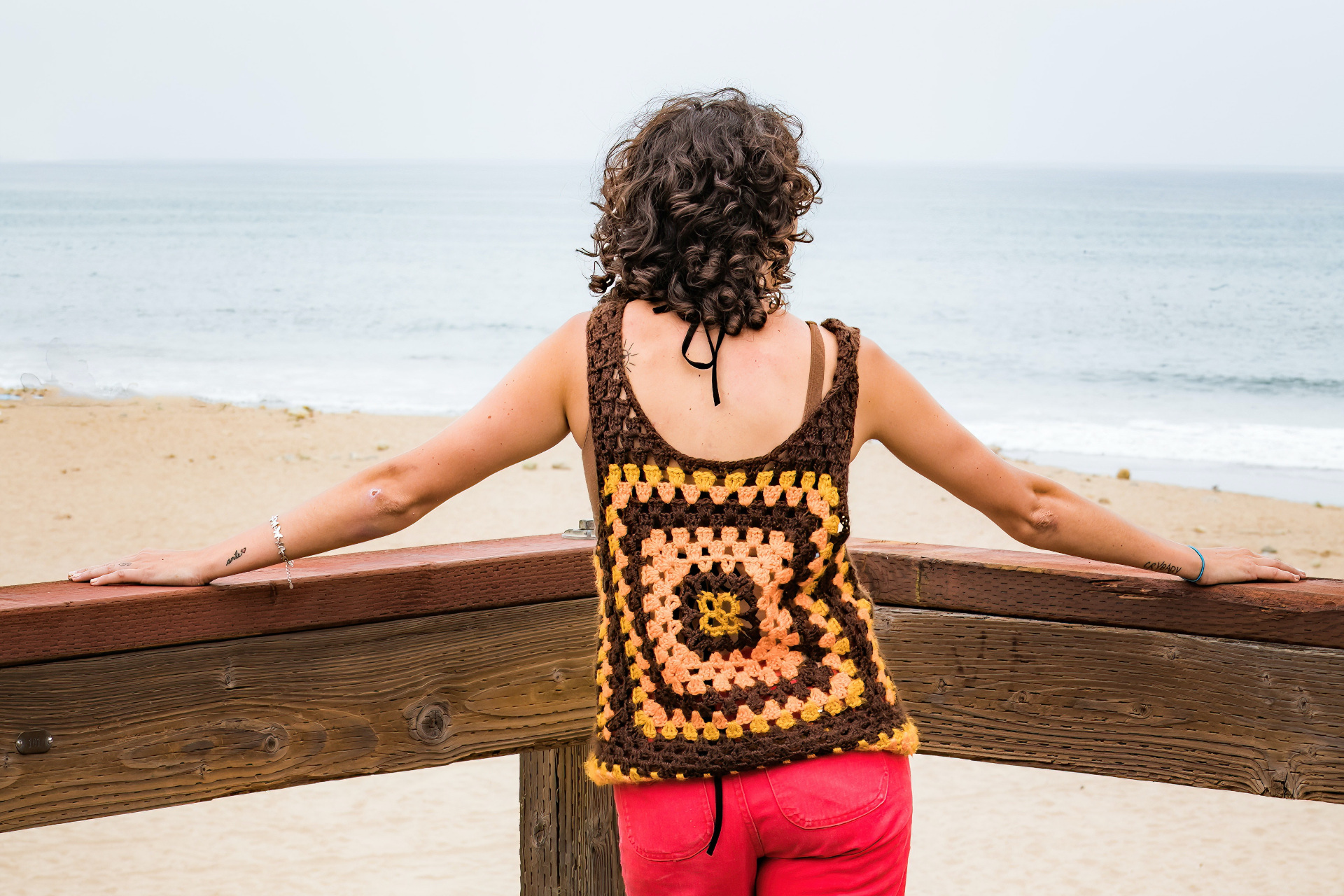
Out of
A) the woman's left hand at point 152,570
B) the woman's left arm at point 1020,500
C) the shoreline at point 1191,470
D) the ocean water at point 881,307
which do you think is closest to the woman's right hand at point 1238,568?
the woman's left arm at point 1020,500

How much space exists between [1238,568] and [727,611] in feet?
2.45

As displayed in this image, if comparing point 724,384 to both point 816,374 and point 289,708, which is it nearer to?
point 816,374

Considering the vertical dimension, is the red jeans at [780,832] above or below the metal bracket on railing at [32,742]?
below

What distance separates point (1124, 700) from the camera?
5.13 ft

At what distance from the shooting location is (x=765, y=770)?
1254mm

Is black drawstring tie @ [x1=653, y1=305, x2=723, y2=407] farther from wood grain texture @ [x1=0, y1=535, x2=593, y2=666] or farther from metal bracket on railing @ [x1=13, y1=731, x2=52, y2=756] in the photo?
metal bracket on railing @ [x1=13, y1=731, x2=52, y2=756]

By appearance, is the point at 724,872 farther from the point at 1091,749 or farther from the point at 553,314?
the point at 553,314

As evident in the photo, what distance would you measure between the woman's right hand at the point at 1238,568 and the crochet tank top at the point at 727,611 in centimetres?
51

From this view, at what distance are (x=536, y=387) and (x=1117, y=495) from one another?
37.0 ft

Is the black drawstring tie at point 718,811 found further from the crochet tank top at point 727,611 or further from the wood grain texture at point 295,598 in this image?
the wood grain texture at point 295,598

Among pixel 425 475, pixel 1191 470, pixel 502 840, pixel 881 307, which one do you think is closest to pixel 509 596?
pixel 425 475

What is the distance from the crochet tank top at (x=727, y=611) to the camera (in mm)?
1250

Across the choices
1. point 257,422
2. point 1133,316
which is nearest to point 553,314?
point 1133,316

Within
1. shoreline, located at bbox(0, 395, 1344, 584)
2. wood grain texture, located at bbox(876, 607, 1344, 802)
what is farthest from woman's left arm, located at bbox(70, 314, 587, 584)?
shoreline, located at bbox(0, 395, 1344, 584)
